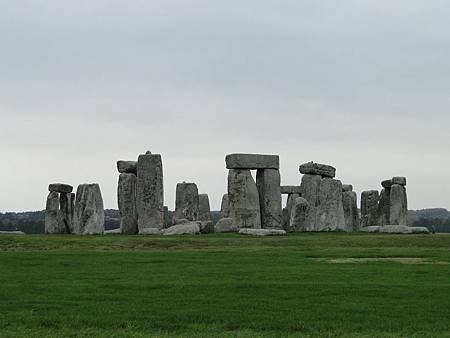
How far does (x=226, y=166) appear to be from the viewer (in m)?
31.3

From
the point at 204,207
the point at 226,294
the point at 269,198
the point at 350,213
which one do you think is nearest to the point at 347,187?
the point at 350,213

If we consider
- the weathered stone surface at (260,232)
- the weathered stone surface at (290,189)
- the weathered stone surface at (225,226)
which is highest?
the weathered stone surface at (290,189)

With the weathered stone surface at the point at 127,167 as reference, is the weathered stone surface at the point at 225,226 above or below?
below

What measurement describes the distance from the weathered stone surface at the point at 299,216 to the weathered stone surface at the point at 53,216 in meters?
9.78

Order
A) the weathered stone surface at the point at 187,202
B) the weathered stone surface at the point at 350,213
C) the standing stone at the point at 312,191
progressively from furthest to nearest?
the weathered stone surface at the point at 350,213
the weathered stone surface at the point at 187,202
the standing stone at the point at 312,191

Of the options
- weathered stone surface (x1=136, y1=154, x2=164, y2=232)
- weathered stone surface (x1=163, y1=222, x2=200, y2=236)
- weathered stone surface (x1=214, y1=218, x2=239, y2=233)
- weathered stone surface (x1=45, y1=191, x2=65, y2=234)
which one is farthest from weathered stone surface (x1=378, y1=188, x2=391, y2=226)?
weathered stone surface (x1=45, y1=191, x2=65, y2=234)

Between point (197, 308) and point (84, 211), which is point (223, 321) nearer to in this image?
point (197, 308)

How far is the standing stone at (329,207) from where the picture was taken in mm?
33125

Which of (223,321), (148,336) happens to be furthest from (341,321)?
(148,336)

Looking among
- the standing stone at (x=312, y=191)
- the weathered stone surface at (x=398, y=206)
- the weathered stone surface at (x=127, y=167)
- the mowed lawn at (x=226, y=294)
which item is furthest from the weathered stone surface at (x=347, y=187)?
the mowed lawn at (x=226, y=294)

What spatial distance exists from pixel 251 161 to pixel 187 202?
592 centimetres

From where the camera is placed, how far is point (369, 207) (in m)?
40.9

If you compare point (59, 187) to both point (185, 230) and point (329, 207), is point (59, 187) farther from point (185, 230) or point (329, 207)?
point (329, 207)

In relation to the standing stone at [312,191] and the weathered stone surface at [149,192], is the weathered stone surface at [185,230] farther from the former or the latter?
the standing stone at [312,191]
